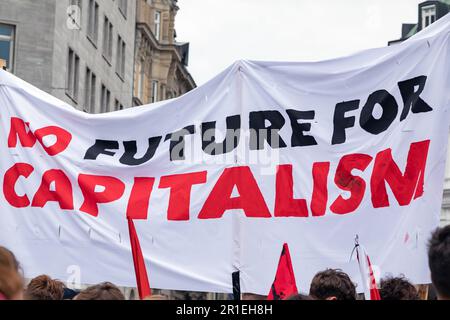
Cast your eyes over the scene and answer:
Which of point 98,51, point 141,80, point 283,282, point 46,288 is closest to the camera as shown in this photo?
point 46,288

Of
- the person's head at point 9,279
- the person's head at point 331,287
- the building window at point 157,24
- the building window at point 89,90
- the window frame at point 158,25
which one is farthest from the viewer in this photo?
the building window at point 157,24

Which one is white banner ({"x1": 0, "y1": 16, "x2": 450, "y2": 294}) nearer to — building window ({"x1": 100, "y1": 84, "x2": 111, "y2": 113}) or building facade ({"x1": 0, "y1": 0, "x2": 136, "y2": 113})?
building facade ({"x1": 0, "y1": 0, "x2": 136, "y2": 113})

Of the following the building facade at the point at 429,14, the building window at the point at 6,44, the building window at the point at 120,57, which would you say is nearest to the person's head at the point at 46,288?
the building window at the point at 6,44

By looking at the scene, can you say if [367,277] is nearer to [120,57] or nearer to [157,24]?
[120,57]

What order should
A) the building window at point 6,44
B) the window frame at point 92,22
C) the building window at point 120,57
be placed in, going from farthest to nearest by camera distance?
the building window at point 120,57 < the window frame at point 92,22 < the building window at point 6,44

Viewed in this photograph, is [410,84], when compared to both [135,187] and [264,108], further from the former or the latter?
[135,187]

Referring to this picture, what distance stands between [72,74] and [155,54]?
2235 cm

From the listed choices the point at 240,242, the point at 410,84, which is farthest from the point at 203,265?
the point at 410,84

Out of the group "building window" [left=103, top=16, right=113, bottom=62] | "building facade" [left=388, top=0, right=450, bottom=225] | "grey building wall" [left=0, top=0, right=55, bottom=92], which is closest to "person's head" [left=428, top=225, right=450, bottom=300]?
"grey building wall" [left=0, top=0, right=55, bottom=92]

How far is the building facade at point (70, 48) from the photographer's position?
38.8 metres

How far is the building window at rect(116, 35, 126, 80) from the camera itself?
167 feet

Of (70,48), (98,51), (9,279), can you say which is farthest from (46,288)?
(98,51)

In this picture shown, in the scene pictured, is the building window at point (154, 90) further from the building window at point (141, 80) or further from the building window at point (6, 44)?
the building window at point (6, 44)

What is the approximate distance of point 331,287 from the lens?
624 centimetres
